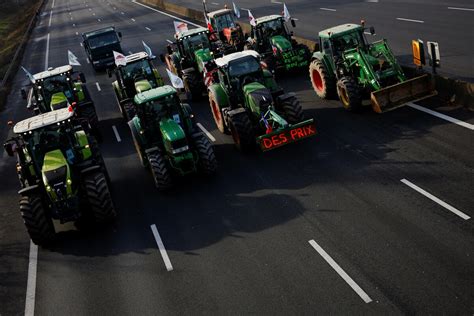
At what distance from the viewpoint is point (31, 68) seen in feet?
142

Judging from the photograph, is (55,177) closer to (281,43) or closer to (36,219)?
(36,219)

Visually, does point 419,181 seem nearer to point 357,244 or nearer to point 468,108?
point 357,244

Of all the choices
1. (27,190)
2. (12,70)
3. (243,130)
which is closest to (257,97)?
(243,130)

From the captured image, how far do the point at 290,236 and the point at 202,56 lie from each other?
15.0 metres

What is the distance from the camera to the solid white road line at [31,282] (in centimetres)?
1203

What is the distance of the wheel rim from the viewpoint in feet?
69.3

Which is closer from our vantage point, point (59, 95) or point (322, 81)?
point (322, 81)

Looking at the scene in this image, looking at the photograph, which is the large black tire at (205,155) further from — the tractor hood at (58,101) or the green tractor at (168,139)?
the tractor hood at (58,101)

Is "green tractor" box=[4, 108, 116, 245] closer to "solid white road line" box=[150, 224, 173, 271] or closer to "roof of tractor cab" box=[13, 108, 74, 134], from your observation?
"roof of tractor cab" box=[13, 108, 74, 134]

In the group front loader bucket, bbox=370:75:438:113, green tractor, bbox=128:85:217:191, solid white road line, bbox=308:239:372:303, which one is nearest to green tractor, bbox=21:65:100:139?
green tractor, bbox=128:85:217:191

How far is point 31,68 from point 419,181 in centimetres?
3775

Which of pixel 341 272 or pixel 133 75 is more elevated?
pixel 133 75

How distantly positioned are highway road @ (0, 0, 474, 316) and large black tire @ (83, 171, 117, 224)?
1.71 ft

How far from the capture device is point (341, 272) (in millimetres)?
11000
